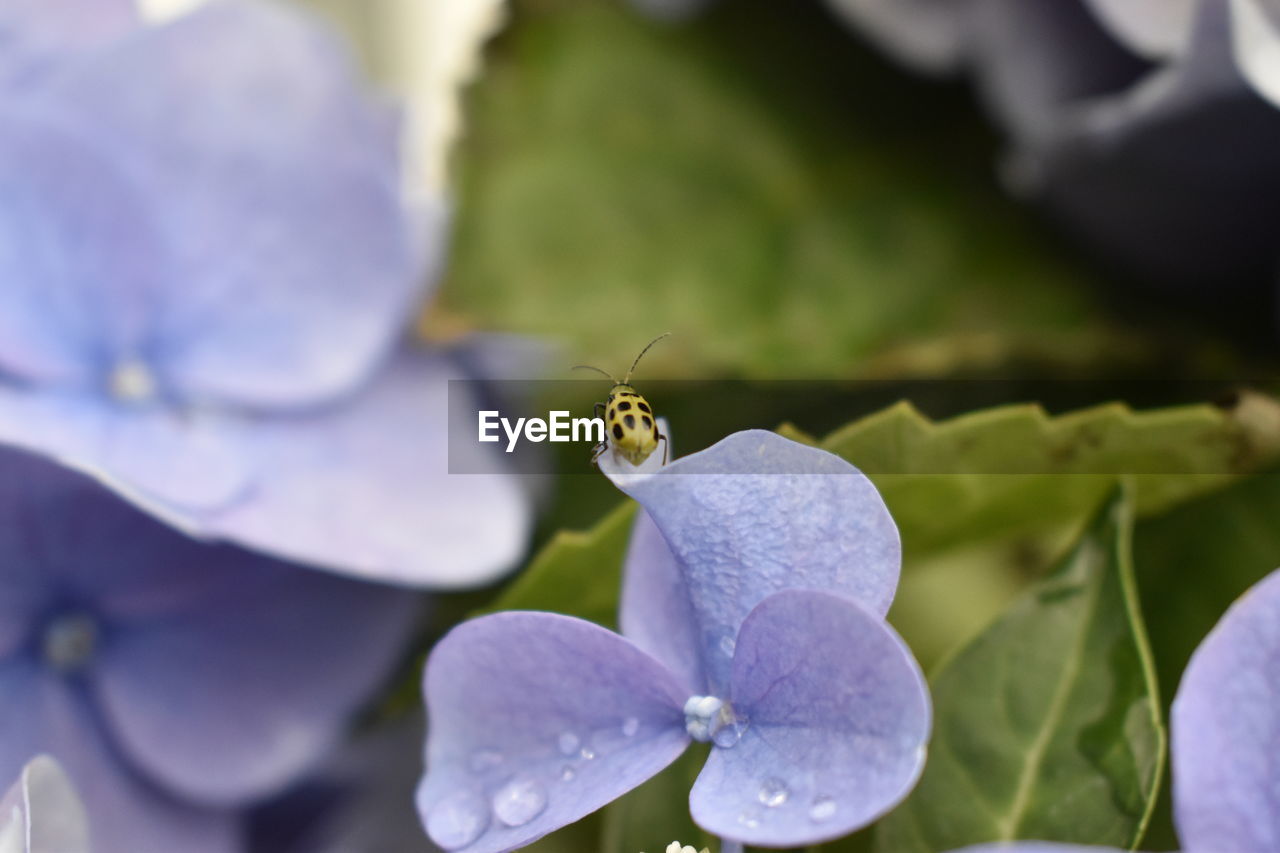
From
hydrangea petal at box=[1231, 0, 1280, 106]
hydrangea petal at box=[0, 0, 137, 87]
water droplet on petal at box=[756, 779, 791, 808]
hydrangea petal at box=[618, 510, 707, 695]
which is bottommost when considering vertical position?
hydrangea petal at box=[618, 510, 707, 695]

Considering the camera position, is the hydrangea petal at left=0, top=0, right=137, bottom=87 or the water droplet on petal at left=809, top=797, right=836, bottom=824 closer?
the water droplet on petal at left=809, top=797, right=836, bottom=824

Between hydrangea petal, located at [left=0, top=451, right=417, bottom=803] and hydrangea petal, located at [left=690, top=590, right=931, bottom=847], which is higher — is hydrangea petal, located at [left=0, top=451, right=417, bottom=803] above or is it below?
below

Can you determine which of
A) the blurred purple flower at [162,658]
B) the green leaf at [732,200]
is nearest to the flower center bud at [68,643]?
the blurred purple flower at [162,658]

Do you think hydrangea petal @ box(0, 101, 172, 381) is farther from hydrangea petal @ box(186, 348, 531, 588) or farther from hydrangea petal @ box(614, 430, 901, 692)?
hydrangea petal @ box(614, 430, 901, 692)

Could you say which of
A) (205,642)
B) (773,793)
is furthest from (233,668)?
(773,793)

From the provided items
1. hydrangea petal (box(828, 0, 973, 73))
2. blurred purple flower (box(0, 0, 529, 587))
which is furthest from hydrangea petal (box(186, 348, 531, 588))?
hydrangea petal (box(828, 0, 973, 73))

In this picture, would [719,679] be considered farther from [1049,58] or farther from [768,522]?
[1049,58]

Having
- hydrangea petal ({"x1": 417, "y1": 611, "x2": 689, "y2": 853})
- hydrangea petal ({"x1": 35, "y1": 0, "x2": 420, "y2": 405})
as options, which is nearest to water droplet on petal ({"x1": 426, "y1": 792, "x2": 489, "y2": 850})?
hydrangea petal ({"x1": 417, "y1": 611, "x2": 689, "y2": 853})
